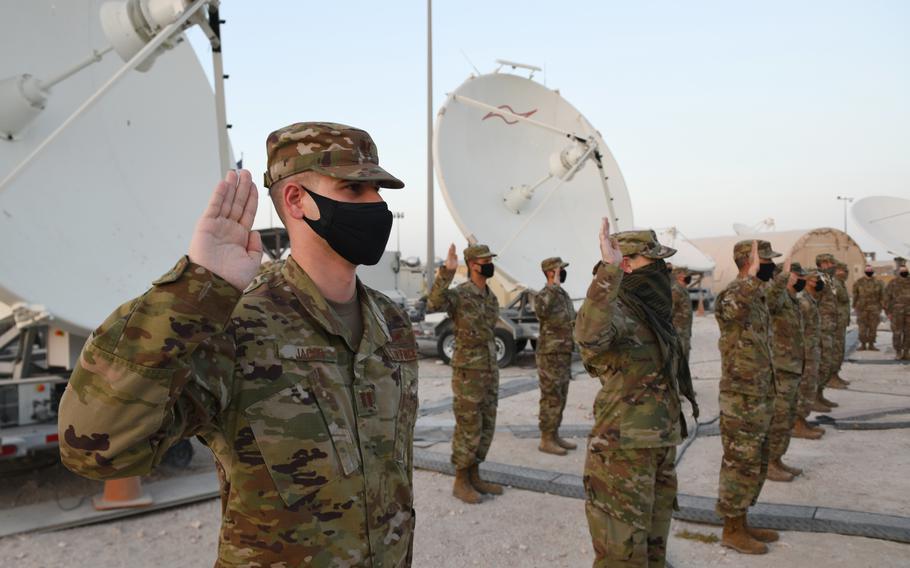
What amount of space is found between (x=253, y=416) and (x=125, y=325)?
1.41 feet

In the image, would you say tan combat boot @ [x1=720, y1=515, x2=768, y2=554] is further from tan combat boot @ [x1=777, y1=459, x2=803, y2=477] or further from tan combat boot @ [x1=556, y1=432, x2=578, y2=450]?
tan combat boot @ [x1=556, y1=432, x2=578, y2=450]

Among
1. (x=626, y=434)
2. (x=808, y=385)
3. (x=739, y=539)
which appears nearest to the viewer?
(x=626, y=434)

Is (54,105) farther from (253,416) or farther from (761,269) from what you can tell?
(761,269)

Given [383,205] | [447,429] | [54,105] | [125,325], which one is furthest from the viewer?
[447,429]

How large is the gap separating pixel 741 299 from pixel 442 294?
249 cm

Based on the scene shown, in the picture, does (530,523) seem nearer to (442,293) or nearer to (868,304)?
(442,293)

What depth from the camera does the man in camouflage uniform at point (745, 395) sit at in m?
4.14

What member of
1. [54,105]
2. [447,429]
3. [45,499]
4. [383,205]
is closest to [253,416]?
[383,205]

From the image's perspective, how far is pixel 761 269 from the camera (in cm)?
452

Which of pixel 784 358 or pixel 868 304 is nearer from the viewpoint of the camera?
pixel 784 358

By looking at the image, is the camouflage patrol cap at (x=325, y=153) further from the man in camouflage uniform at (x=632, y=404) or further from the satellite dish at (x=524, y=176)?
the satellite dish at (x=524, y=176)

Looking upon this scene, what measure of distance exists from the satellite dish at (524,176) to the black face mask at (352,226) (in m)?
7.86

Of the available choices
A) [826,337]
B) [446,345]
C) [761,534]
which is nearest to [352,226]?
[761,534]

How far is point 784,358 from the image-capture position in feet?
18.6
